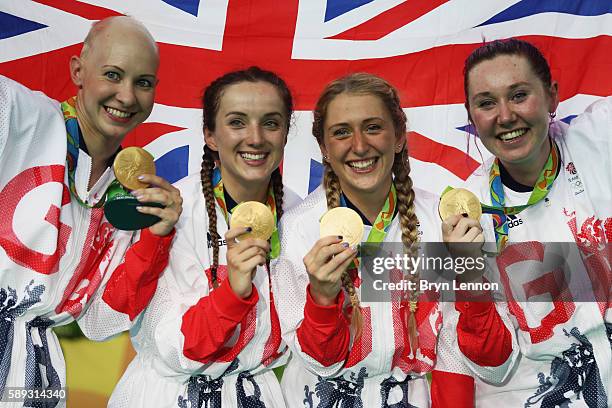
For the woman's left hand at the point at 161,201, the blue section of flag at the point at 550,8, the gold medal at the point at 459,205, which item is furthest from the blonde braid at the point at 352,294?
the blue section of flag at the point at 550,8

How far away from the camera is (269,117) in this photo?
3.35m

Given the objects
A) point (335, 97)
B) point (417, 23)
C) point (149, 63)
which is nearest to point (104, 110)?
point (149, 63)

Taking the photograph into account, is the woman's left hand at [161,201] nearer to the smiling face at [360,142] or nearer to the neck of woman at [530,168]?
the smiling face at [360,142]

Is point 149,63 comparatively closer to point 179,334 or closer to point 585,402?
point 179,334

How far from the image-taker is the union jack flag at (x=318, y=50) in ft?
12.1

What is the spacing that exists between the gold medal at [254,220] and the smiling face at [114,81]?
0.76 metres

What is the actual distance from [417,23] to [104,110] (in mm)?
1564

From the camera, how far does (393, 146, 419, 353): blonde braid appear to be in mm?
3227

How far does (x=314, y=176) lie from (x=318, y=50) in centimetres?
63

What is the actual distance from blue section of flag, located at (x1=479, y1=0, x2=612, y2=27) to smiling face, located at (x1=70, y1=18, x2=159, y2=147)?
5.38 ft

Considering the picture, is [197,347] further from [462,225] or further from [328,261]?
[462,225]

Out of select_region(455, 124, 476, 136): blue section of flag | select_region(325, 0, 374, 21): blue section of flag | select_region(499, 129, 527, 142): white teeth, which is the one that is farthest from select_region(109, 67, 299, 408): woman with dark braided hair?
select_region(499, 129, 527, 142): white teeth

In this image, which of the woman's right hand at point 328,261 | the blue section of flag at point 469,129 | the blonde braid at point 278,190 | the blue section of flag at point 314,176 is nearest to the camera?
the woman's right hand at point 328,261

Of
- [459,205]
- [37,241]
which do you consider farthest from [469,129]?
[37,241]
